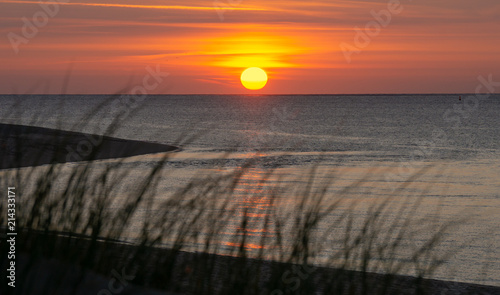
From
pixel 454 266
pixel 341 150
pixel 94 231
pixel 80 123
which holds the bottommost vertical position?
pixel 94 231

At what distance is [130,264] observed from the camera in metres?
3.64

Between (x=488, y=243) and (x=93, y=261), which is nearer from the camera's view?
(x=93, y=261)

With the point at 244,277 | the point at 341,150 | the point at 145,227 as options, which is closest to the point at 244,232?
the point at 244,277

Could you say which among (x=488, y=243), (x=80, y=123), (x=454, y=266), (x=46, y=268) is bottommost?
(x=46, y=268)

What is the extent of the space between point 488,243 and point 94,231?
1102cm

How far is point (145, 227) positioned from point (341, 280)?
50.0 inches

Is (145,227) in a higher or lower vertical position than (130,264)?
higher

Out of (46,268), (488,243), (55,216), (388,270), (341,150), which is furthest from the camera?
(341,150)

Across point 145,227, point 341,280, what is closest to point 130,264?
point 145,227

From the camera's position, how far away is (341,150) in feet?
121

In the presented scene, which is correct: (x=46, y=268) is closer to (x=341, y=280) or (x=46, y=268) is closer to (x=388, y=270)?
(x=341, y=280)

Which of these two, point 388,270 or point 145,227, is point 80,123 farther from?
point 388,270

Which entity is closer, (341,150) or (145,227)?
(145,227)

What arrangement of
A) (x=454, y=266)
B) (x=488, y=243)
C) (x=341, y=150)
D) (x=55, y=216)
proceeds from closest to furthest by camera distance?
1. (x=55, y=216)
2. (x=454, y=266)
3. (x=488, y=243)
4. (x=341, y=150)
